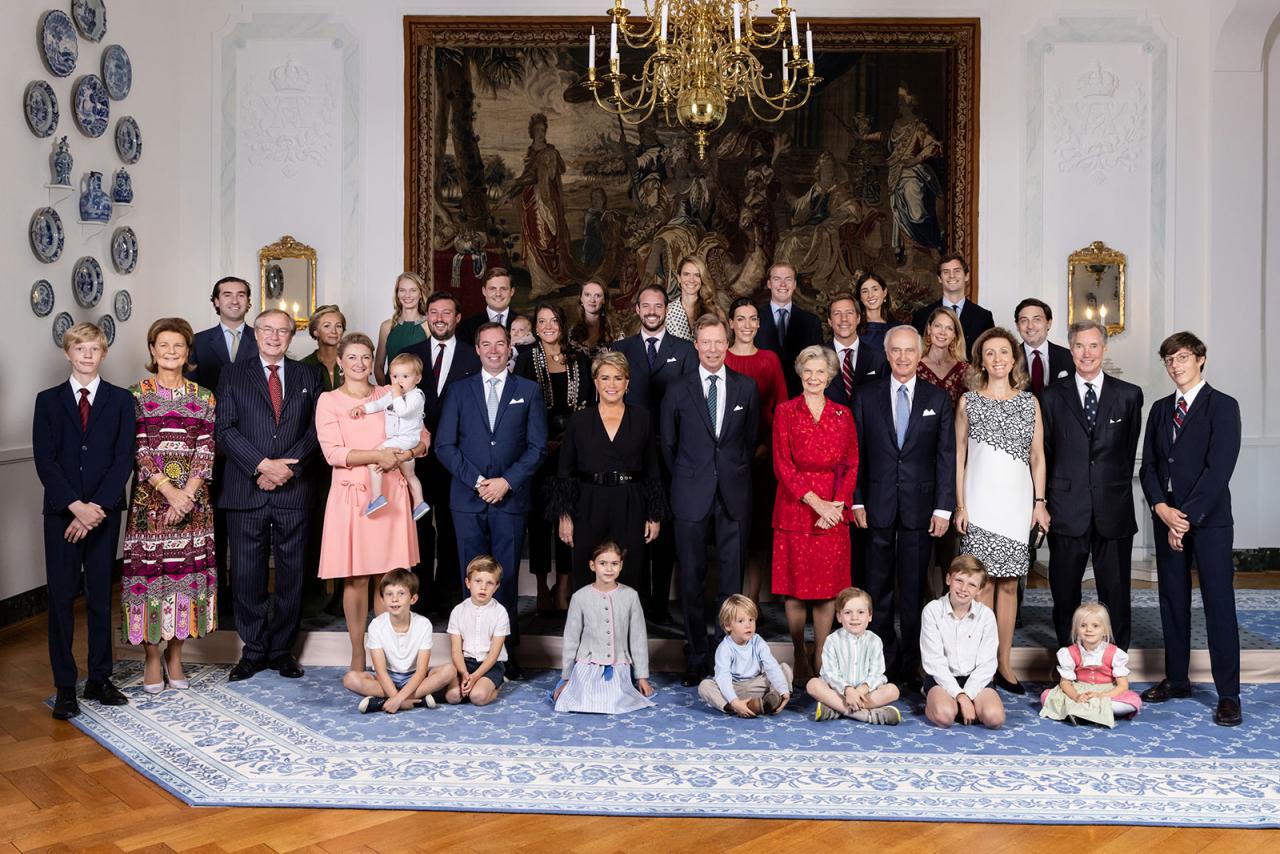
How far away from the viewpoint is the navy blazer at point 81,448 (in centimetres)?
525

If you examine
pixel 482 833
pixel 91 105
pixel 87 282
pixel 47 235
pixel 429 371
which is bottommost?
pixel 482 833

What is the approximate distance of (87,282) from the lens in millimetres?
7578

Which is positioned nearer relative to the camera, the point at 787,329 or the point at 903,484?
the point at 903,484

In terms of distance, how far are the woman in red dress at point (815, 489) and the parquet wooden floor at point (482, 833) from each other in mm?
1682

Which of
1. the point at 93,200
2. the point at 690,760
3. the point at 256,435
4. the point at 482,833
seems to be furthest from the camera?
the point at 93,200

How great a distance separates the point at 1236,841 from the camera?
153 inches

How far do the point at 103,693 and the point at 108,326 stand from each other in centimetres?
329

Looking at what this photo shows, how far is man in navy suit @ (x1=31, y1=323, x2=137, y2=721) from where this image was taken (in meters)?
5.26

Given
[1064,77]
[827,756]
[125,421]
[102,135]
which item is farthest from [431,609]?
[1064,77]

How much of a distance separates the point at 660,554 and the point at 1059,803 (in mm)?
2794

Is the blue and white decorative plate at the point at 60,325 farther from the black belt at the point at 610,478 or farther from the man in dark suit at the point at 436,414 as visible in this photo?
the black belt at the point at 610,478

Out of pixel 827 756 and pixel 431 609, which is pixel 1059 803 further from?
pixel 431 609

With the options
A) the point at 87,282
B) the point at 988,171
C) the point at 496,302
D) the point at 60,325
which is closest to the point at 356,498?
the point at 496,302

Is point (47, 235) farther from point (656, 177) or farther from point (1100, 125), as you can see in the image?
point (1100, 125)
